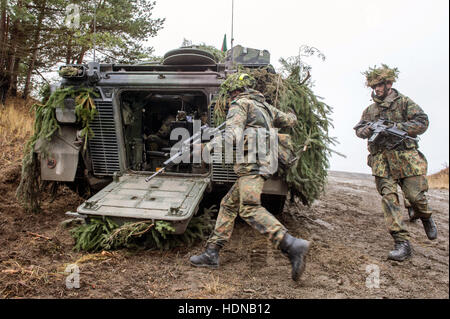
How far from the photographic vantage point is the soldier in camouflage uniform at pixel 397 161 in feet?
13.1

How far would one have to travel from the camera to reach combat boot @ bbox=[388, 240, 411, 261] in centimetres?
382

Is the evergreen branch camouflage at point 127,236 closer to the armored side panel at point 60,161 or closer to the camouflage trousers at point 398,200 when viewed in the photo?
the armored side panel at point 60,161

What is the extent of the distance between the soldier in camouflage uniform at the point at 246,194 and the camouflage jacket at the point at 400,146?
1.35 meters

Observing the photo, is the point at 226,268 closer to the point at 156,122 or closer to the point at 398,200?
the point at 398,200

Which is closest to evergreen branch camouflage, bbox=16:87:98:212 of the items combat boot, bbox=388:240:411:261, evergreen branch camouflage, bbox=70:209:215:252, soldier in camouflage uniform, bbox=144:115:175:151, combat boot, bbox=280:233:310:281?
evergreen branch camouflage, bbox=70:209:215:252

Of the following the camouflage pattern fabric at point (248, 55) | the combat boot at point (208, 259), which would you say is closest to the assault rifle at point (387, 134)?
the combat boot at point (208, 259)

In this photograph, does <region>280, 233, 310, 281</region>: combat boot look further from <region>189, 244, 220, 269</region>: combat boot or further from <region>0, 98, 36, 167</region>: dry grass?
<region>0, 98, 36, 167</region>: dry grass

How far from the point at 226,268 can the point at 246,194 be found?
0.71m

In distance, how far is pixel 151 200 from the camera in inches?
157

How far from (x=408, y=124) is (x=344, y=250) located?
150 cm

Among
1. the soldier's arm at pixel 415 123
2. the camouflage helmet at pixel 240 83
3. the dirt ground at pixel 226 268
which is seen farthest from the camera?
the soldier's arm at pixel 415 123

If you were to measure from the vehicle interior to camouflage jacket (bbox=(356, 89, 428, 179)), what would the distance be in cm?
199
